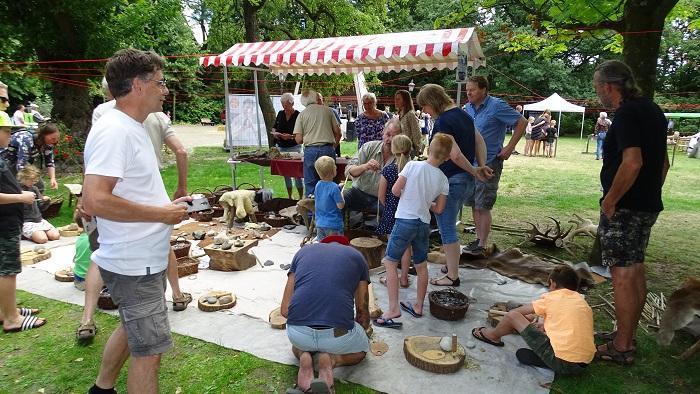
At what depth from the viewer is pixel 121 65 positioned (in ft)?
6.10

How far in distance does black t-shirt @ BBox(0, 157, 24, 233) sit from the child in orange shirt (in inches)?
141

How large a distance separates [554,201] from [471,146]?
4.77 meters

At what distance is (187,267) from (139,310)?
105 inches

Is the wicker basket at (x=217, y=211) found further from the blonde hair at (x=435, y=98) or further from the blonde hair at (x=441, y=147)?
the blonde hair at (x=441, y=147)

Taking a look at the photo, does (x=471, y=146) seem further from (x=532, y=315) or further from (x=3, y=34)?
(x=3, y=34)

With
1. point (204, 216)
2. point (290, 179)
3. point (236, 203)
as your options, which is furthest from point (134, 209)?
point (290, 179)

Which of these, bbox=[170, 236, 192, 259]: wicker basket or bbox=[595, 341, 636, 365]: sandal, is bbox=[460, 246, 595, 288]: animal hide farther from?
bbox=[170, 236, 192, 259]: wicker basket

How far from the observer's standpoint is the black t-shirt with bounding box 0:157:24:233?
303 centimetres

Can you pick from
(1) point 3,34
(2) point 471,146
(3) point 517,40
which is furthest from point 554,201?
(1) point 3,34

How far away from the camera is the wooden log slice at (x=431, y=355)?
110 inches

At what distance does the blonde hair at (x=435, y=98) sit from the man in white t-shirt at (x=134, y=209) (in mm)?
2611

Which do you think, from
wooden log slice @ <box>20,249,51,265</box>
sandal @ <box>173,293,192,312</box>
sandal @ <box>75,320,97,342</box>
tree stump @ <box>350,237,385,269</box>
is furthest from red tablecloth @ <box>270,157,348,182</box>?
sandal @ <box>75,320,97,342</box>

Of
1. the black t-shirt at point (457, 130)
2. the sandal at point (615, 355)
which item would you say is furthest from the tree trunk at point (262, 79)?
the sandal at point (615, 355)

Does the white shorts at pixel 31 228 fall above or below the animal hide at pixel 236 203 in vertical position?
below
